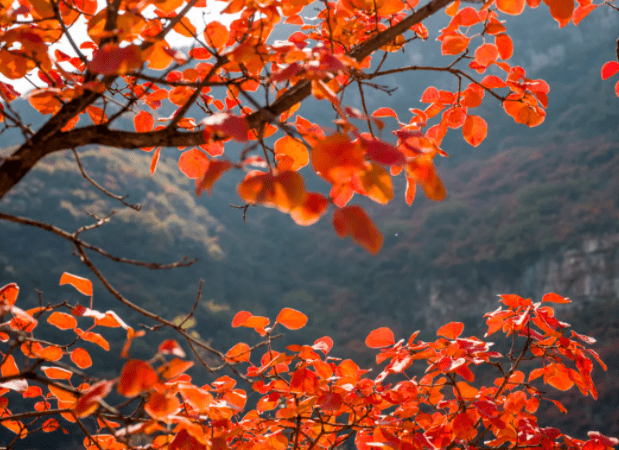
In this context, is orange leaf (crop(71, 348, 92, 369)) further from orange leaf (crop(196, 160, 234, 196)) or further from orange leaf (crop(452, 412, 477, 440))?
orange leaf (crop(452, 412, 477, 440))

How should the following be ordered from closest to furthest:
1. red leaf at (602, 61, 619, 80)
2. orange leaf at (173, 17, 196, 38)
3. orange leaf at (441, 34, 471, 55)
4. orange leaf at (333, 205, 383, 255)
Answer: orange leaf at (333, 205, 383, 255) < orange leaf at (173, 17, 196, 38) < orange leaf at (441, 34, 471, 55) < red leaf at (602, 61, 619, 80)

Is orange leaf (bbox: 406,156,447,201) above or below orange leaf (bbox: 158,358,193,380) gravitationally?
above

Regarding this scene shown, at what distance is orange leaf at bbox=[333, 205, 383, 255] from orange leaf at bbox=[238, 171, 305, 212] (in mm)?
30

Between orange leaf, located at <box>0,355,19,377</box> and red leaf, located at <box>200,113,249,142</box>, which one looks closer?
red leaf, located at <box>200,113,249,142</box>

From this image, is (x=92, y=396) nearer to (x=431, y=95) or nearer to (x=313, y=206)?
(x=313, y=206)

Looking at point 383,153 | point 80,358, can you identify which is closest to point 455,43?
point 383,153

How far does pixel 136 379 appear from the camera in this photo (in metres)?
0.36

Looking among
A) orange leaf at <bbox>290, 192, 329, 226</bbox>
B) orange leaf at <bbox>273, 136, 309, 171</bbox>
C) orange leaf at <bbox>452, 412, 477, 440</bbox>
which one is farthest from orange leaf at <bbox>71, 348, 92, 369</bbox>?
orange leaf at <bbox>452, 412, 477, 440</bbox>

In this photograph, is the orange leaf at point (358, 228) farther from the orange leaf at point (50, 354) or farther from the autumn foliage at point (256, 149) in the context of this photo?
the orange leaf at point (50, 354)

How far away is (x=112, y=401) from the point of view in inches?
209

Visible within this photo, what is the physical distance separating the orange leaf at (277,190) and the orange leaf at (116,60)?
154 millimetres

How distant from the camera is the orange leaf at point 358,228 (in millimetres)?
273

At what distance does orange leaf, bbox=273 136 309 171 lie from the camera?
562mm

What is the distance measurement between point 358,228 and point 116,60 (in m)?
0.25
